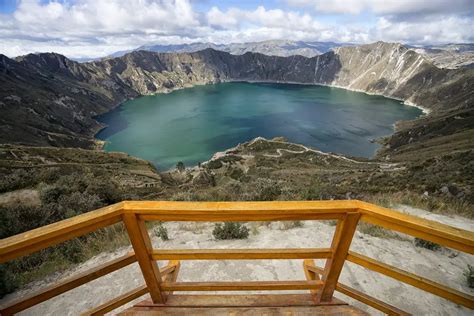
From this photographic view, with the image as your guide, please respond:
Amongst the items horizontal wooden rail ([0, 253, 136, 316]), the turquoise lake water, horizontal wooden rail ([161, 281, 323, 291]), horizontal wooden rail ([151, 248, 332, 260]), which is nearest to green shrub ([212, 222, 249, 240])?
horizontal wooden rail ([161, 281, 323, 291])

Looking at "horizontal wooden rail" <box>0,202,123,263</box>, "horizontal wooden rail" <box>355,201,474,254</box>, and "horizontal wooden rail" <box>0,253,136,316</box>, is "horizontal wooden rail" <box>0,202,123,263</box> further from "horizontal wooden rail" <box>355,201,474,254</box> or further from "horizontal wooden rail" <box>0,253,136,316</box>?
"horizontal wooden rail" <box>355,201,474,254</box>

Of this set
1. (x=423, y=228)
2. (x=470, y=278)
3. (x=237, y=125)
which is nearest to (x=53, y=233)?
(x=423, y=228)

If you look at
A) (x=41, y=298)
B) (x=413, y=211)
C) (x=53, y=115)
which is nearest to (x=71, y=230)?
(x=41, y=298)

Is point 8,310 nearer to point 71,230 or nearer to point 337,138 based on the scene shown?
point 71,230

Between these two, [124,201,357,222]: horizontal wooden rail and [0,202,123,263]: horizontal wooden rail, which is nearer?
[0,202,123,263]: horizontal wooden rail

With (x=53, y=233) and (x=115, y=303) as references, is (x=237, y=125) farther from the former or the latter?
(x=53, y=233)

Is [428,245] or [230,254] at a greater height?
[230,254]

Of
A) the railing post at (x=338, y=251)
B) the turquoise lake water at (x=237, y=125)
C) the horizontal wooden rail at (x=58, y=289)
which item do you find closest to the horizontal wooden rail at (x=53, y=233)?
the horizontal wooden rail at (x=58, y=289)
